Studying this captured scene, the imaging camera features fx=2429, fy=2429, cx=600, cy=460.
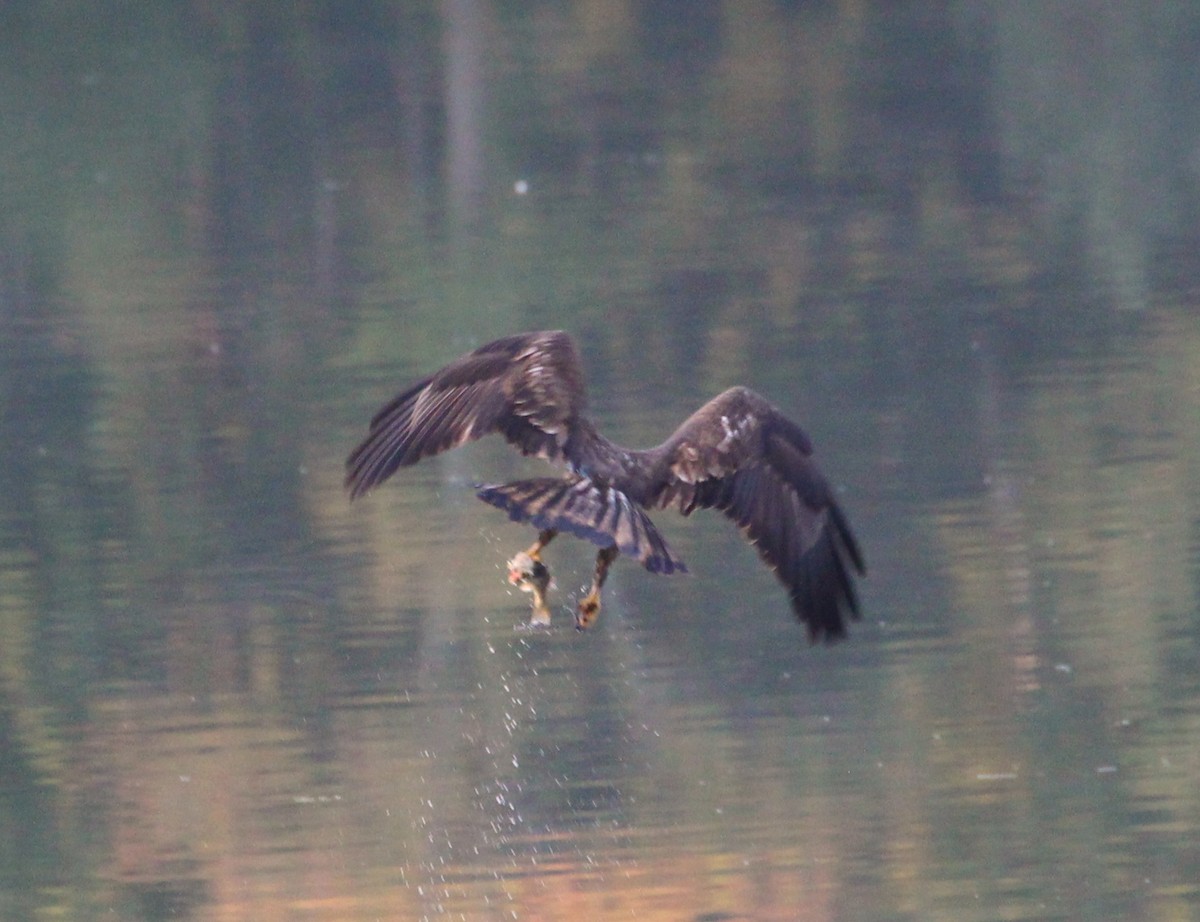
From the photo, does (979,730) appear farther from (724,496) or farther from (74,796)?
(74,796)

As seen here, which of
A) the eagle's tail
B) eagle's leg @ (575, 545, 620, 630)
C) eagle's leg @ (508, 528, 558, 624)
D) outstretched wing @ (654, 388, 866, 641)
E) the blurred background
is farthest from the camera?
the blurred background

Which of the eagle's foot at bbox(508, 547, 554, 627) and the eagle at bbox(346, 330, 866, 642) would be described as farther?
the eagle at bbox(346, 330, 866, 642)

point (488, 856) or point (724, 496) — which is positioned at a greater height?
point (724, 496)

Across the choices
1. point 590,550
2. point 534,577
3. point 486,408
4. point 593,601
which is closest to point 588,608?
point 593,601

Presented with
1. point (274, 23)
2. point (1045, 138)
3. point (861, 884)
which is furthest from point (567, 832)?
point (274, 23)

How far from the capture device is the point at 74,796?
8.16 m

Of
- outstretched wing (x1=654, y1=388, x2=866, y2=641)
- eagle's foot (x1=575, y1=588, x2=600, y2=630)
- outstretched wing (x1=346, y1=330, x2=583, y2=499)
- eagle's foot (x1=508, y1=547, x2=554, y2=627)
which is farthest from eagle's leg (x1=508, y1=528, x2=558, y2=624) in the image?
outstretched wing (x1=654, y1=388, x2=866, y2=641)

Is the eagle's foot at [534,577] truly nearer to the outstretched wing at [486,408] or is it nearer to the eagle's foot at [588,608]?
the eagle's foot at [588,608]

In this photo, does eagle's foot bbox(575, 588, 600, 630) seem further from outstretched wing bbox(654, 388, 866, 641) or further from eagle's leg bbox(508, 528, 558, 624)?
outstretched wing bbox(654, 388, 866, 641)

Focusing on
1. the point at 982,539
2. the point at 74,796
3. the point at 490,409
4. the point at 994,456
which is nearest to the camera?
the point at 490,409

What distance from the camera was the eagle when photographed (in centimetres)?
695

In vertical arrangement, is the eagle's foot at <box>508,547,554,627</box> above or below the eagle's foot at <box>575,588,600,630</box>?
above

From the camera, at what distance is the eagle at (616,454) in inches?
273

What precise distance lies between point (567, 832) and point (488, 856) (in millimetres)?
277
